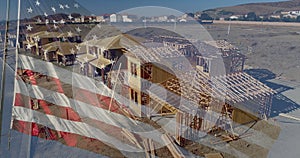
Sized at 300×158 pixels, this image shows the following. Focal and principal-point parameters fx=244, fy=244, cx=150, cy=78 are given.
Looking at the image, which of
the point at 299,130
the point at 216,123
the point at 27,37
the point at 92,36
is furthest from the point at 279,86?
the point at 27,37

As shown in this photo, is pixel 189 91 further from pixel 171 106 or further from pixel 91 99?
pixel 91 99

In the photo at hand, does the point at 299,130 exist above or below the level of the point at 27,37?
below

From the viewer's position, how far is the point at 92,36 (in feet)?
95.1

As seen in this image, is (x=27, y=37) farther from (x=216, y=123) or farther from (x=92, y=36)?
(x=216, y=123)

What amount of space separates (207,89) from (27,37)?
39253 millimetres

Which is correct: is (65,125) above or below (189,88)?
below

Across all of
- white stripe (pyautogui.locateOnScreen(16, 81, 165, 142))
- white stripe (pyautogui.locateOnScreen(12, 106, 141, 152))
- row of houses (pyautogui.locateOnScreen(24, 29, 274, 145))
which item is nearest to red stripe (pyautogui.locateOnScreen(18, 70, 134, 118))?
white stripe (pyautogui.locateOnScreen(16, 81, 165, 142))

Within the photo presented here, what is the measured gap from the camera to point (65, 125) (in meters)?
14.1

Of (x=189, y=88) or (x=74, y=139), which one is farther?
(x=189, y=88)

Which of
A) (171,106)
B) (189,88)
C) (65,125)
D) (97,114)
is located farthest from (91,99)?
(189,88)
